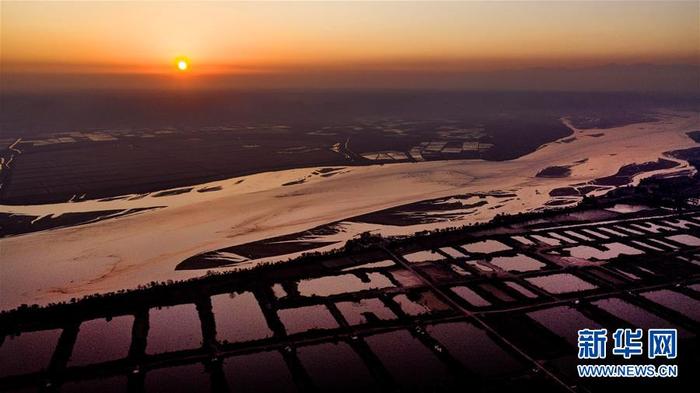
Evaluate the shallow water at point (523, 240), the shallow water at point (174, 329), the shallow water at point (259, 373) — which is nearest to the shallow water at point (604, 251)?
the shallow water at point (523, 240)

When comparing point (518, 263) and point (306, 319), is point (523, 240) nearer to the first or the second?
point (518, 263)

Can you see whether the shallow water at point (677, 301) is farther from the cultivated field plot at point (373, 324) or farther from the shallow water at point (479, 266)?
the shallow water at point (479, 266)

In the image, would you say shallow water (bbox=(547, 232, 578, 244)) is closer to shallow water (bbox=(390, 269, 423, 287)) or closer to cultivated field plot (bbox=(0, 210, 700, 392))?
cultivated field plot (bbox=(0, 210, 700, 392))

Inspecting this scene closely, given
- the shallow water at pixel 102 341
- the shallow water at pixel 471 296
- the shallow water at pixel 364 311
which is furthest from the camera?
the shallow water at pixel 471 296

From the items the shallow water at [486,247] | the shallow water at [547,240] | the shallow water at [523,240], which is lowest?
the shallow water at [547,240]

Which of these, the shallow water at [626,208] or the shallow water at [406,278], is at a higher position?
the shallow water at [406,278]

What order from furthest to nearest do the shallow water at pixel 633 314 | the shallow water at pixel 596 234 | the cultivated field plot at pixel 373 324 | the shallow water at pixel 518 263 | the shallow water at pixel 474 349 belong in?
the shallow water at pixel 596 234 → the shallow water at pixel 518 263 → the shallow water at pixel 633 314 → the shallow water at pixel 474 349 → the cultivated field plot at pixel 373 324

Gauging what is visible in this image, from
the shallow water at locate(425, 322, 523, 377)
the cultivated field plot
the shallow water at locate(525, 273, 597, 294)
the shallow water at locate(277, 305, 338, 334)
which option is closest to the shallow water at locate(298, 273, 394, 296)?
the cultivated field plot
